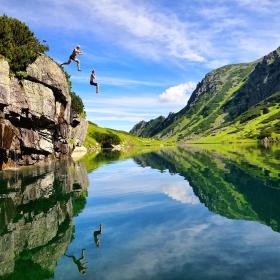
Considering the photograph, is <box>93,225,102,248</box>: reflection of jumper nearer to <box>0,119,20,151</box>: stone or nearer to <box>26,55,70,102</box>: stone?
<box>0,119,20,151</box>: stone

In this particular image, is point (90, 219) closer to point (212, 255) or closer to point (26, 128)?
point (212, 255)

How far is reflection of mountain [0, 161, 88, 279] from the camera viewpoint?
22.2 m

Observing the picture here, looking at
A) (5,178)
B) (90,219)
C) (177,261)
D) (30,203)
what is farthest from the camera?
(5,178)

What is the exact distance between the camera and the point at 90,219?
1353 inches

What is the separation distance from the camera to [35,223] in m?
32.6

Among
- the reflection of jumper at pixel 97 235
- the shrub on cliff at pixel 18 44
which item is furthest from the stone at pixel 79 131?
the reflection of jumper at pixel 97 235

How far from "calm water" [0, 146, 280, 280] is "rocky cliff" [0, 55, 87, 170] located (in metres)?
22.2

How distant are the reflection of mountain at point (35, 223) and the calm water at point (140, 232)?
7 centimetres

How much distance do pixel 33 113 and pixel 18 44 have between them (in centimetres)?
1769

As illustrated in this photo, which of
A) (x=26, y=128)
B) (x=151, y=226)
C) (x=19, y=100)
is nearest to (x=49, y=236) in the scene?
(x=151, y=226)

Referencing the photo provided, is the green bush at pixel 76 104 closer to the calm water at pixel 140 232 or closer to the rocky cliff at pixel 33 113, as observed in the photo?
the rocky cliff at pixel 33 113

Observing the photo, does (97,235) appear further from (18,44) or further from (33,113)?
(18,44)

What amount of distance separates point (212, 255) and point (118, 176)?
168 feet

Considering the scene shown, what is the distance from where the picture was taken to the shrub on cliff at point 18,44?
268 ft
